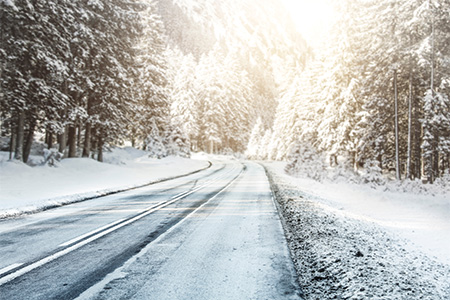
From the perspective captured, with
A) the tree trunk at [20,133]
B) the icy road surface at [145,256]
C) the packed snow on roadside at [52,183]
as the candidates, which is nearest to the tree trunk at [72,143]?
the packed snow on roadside at [52,183]

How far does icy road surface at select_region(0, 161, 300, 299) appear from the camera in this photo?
11.5 feet

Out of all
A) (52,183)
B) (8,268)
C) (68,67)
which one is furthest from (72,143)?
(8,268)

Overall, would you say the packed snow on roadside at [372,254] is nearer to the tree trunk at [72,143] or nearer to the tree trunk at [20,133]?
the tree trunk at [20,133]

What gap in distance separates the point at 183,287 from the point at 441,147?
2276cm

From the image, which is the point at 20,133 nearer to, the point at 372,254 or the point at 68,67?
the point at 68,67

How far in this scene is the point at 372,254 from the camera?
4.49m

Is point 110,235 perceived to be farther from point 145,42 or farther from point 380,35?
point 145,42

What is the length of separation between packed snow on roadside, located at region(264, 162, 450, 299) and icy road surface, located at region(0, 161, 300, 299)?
1.18 ft

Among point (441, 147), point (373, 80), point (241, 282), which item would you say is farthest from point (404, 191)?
point (241, 282)

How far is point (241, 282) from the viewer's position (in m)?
3.76

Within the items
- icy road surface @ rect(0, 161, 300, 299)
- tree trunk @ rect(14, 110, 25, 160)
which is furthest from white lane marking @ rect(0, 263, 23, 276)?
tree trunk @ rect(14, 110, 25, 160)

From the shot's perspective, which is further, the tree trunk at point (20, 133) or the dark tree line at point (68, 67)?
the tree trunk at point (20, 133)

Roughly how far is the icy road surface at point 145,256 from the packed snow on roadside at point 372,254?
0.36 m

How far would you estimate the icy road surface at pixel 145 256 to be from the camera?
351 centimetres
